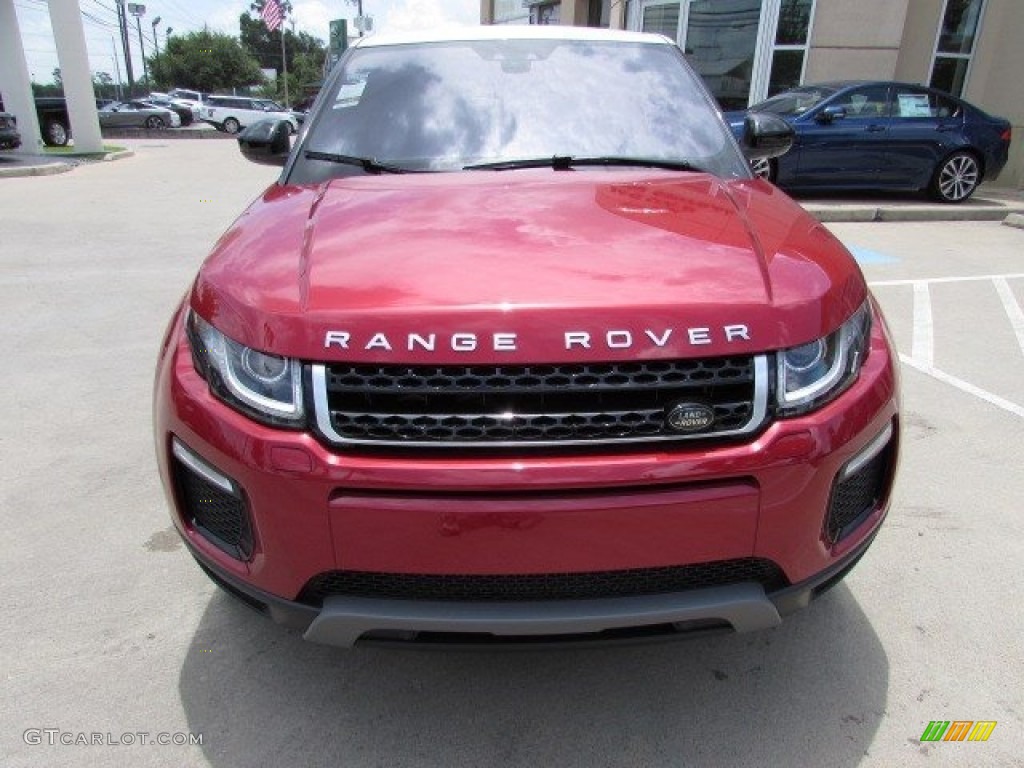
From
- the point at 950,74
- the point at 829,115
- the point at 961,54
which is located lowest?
the point at 829,115

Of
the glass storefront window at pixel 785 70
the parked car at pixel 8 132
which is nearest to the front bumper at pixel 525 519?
the glass storefront window at pixel 785 70

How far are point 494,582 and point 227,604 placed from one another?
1.23m

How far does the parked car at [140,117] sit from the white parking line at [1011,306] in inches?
1367

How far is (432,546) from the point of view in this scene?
1.62 m

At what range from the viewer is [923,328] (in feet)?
17.8

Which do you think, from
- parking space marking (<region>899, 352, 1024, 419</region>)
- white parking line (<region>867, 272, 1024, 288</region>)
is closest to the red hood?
parking space marking (<region>899, 352, 1024, 419</region>)

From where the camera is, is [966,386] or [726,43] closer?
[966,386]

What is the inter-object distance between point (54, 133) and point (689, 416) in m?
24.5

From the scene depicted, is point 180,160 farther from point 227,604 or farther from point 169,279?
point 227,604

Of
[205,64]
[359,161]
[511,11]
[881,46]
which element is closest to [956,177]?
[881,46]

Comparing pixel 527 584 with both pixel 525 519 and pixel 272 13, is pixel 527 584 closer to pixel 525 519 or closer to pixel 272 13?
pixel 525 519

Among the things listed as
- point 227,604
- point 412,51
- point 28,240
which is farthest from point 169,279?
point 227,604

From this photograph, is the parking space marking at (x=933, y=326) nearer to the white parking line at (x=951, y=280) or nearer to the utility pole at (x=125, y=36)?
the white parking line at (x=951, y=280)

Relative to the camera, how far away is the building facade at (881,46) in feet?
44.7
